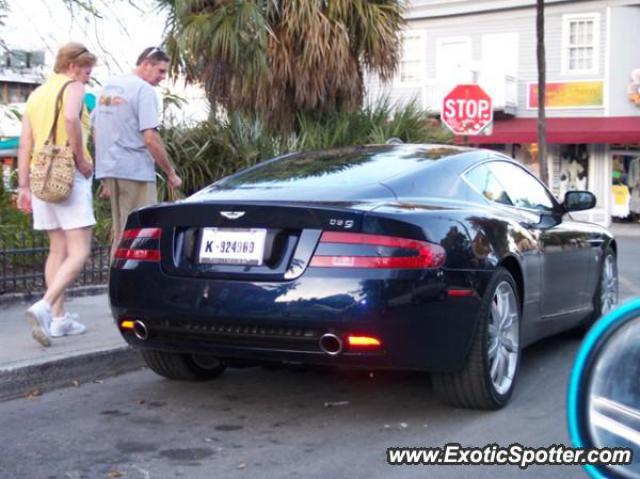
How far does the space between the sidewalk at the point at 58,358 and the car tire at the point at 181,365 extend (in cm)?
43

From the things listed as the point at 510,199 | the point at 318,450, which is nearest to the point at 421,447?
the point at 318,450

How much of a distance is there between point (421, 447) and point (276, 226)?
123cm

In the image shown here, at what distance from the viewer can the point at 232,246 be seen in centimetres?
456

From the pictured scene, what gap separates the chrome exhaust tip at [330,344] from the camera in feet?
14.2

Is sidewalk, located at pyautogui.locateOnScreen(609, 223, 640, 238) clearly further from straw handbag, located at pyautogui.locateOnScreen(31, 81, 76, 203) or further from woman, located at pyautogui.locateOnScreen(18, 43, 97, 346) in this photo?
straw handbag, located at pyautogui.locateOnScreen(31, 81, 76, 203)

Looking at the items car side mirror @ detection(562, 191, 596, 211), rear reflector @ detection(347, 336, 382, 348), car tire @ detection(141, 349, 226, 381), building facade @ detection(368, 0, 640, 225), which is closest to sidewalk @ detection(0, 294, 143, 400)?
car tire @ detection(141, 349, 226, 381)

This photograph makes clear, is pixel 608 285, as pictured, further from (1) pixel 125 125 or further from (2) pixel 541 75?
(2) pixel 541 75

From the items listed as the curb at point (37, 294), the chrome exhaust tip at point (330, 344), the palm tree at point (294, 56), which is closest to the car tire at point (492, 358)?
the chrome exhaust tip at point (330, 344)

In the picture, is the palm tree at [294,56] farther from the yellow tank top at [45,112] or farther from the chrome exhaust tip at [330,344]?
the chrome exhaust tip at [330,344]

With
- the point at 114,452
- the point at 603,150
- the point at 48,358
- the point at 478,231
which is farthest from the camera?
the point at 603,150

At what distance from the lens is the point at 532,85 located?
91.6ft

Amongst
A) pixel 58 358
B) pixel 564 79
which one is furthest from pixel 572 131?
pixel 58 358

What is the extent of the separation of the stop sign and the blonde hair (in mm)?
7352

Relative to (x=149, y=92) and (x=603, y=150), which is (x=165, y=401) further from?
(x=603, y=150)
